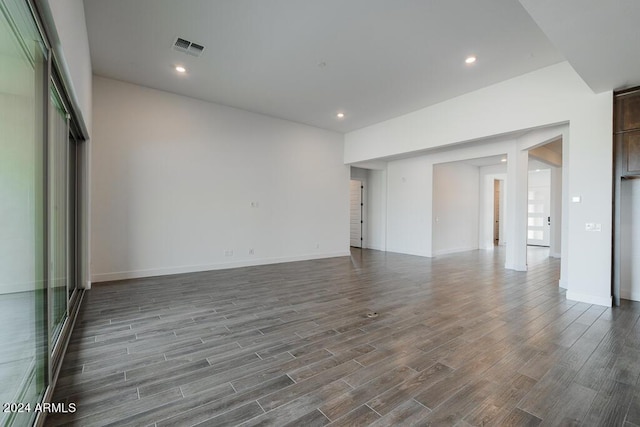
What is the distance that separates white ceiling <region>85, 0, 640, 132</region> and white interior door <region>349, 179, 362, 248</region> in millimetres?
4682

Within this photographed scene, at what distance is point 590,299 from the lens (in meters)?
4.04

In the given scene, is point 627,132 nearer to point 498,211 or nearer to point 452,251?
point 452,251

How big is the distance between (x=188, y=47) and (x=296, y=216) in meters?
4.40

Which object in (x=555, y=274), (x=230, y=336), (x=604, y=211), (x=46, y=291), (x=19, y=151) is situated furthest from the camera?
(x=555, y=274)

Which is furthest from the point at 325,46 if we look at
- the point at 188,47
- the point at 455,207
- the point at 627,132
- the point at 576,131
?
the point at 455,207

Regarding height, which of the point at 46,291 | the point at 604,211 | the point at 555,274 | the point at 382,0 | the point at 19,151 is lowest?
the point at 555,274

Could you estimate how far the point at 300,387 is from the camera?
2068 millimetres

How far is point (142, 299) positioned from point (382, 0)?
4.89m

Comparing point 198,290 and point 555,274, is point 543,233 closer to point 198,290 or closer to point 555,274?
point 555,274

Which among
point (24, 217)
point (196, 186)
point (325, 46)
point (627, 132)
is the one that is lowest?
point (24, 217)

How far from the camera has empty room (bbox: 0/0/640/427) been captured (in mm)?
1819

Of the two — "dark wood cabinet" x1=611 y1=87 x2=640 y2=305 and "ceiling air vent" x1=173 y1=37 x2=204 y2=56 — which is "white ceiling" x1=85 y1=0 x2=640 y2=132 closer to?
"ceiling air vent" x1=173 y1=37 x2=204 y2=56

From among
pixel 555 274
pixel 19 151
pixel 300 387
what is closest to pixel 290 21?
pixel 19 151

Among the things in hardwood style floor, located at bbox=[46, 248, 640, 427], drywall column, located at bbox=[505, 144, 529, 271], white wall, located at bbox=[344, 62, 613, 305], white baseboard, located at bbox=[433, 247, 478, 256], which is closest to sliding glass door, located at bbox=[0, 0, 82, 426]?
hardwood style floor, located at bbox=[46, 248, 640, 427]
